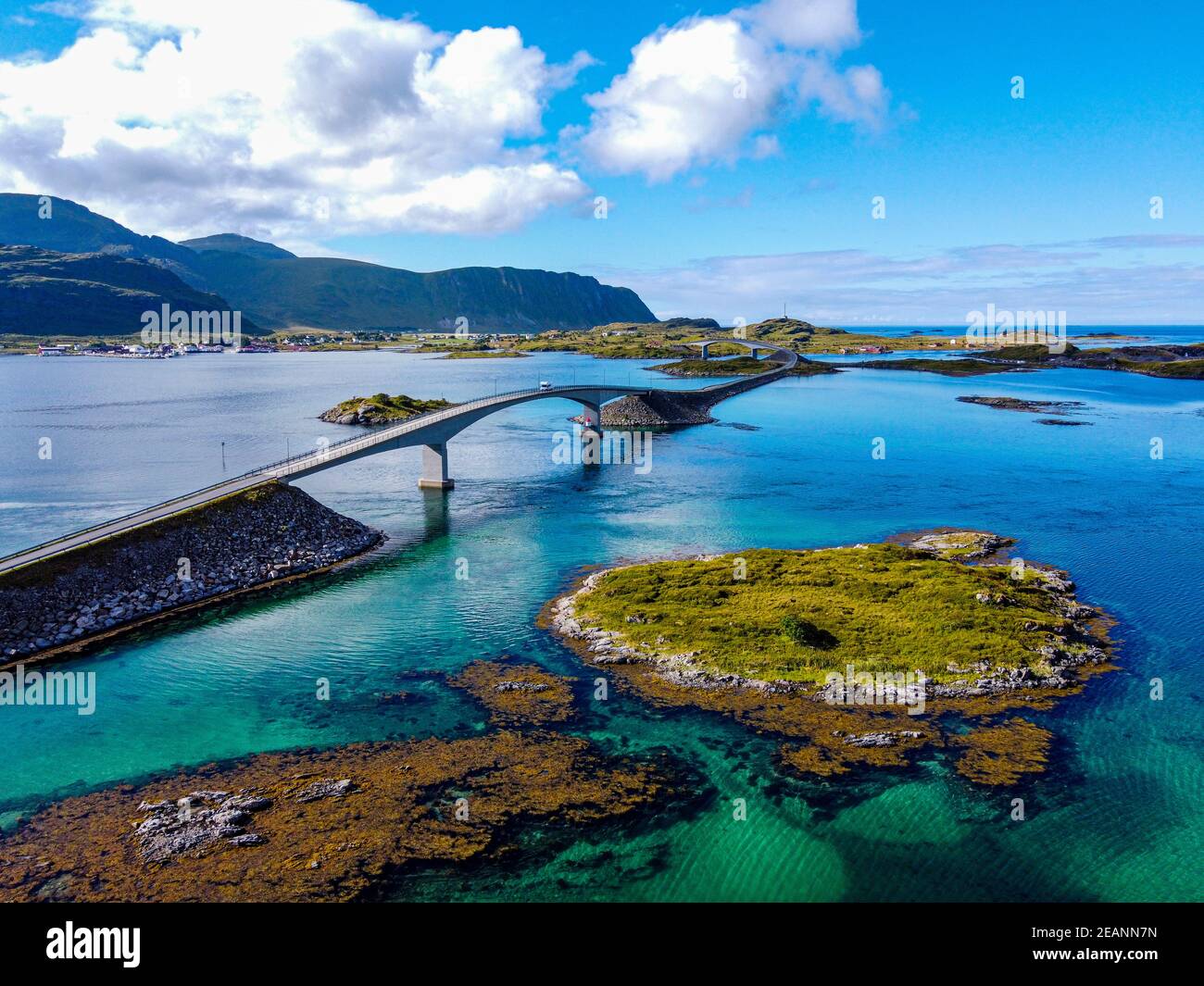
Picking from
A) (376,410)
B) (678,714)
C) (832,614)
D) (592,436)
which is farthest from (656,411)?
(678,714)

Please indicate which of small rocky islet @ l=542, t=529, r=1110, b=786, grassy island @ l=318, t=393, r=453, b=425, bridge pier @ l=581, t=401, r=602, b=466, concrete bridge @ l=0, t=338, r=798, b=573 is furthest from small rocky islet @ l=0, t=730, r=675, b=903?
grassy island @ l=318, t=393, r=453, b=425

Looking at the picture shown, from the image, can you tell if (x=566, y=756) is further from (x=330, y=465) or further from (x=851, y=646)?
(x=330, y=465)

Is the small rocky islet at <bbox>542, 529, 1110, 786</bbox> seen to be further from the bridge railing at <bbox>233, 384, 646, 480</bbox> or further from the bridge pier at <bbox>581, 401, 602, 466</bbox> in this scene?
the bridge pier at <bbox>581, 401, 602, 466</bbox>

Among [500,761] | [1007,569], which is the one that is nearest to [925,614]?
[1007,569]

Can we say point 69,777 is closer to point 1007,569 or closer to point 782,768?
point 782,768

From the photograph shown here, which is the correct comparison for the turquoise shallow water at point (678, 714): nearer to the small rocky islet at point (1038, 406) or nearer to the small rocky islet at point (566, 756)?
the small rocky islet at point (566, 756)

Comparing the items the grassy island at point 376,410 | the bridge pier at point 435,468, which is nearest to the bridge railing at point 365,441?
the bridge pier at point 435,468
